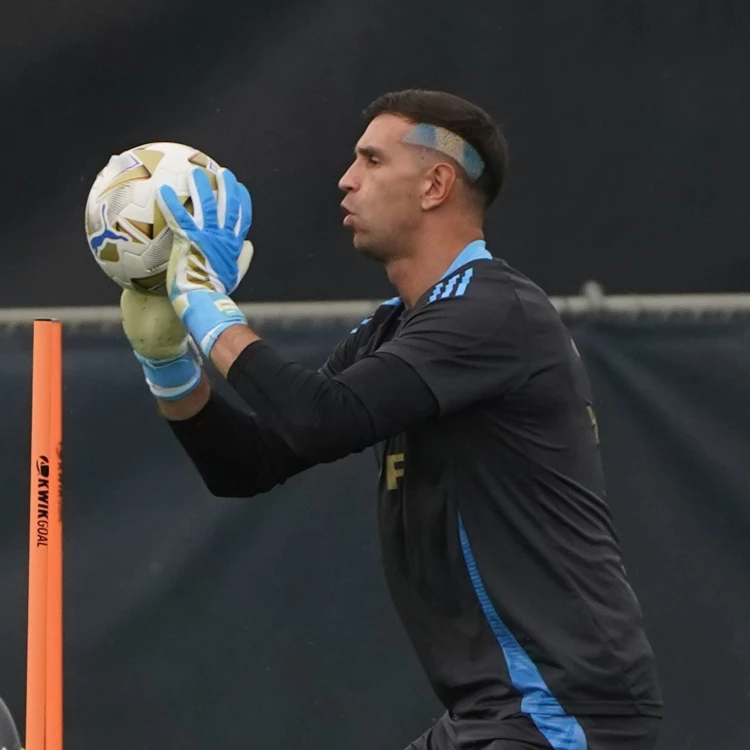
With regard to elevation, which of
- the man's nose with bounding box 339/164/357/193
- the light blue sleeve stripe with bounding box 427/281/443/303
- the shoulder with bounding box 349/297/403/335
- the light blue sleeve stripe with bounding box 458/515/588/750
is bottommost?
the light blue sleeve stripe with bounding box 458/515/588/750

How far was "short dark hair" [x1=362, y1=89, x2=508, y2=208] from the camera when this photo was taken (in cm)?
299

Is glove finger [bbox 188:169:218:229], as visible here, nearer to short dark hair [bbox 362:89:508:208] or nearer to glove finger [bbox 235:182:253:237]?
glove finger [bbox 235:182:253:237]

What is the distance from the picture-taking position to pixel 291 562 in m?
4.11

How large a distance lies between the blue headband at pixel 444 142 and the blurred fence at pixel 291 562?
127cm

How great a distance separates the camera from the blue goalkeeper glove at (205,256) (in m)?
2.64

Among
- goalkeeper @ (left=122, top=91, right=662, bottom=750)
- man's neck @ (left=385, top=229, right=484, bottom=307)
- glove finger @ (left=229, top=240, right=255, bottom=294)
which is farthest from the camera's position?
man's neck @ (left=385, top=229, right=484, bottom=307)

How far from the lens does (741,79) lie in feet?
14.5

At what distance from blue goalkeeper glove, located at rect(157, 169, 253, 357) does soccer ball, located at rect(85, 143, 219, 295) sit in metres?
0.04

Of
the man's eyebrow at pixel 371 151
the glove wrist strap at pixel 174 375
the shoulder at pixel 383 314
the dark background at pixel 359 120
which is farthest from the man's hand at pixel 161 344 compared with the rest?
the dark background at pixel 359 120

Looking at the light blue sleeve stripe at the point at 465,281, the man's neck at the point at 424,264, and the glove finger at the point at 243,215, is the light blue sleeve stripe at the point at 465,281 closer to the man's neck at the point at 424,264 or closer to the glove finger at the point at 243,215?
the man's neck at the point at 424,264

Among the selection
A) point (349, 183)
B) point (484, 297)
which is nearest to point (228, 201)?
point (349, 183)

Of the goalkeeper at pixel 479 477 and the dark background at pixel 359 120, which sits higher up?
the dark background at pixel 359 120

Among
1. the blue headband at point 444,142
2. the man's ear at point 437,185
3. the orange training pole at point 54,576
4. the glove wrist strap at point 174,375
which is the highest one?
the blue headband at point 444,142

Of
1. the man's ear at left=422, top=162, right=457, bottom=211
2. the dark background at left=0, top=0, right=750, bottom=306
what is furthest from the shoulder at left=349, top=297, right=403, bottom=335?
the dark background at left=0, top=0, right=750, bottom=306
